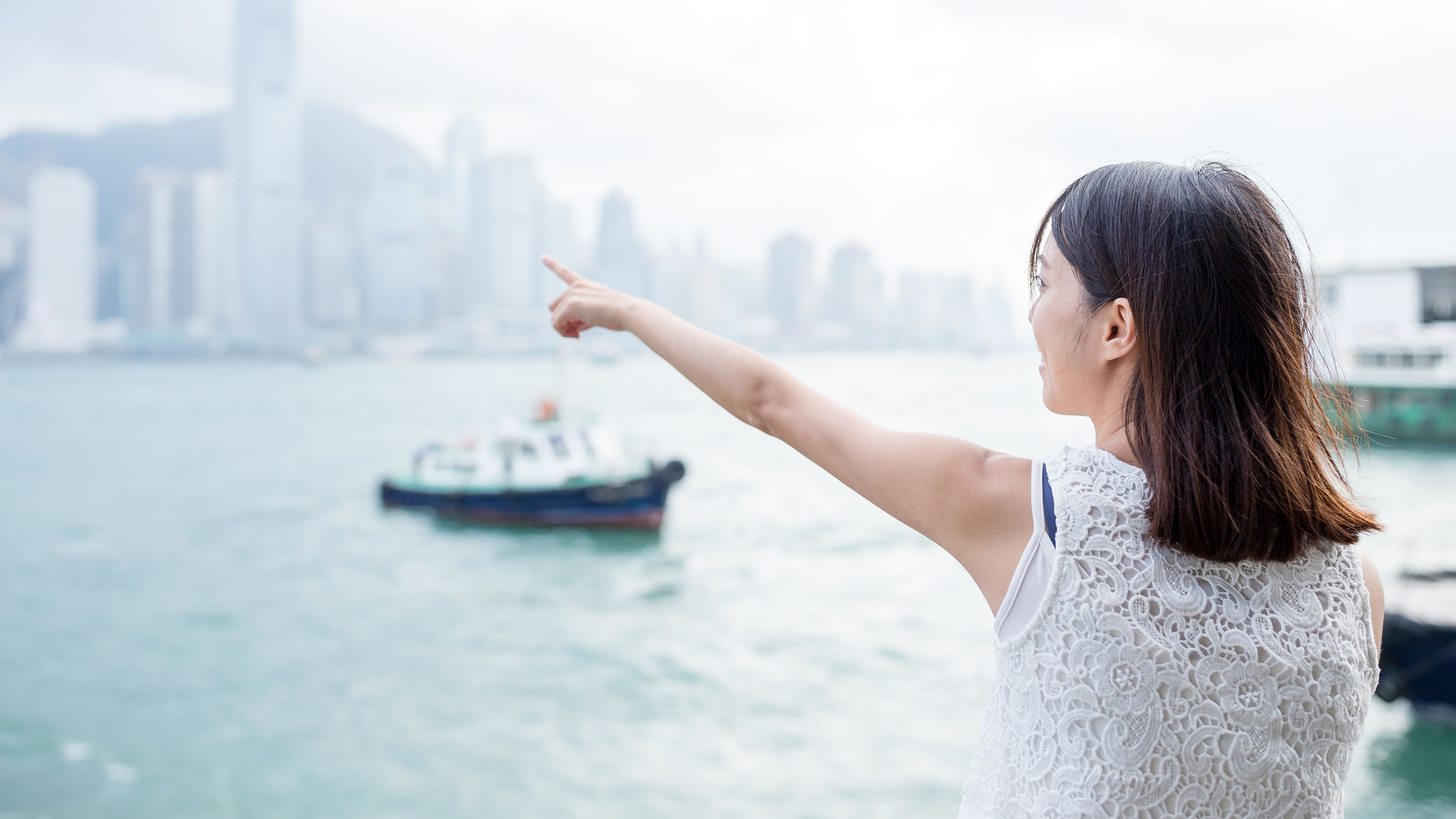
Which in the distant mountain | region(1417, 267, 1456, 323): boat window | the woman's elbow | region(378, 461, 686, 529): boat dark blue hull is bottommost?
region(378, 461, 686, 529): boat dark blue hull

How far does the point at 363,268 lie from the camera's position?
77625 mm

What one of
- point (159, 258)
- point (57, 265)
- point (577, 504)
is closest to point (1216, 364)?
point (577, 504)

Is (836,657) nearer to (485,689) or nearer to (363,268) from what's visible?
(485,689)

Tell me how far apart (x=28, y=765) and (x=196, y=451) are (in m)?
28.8

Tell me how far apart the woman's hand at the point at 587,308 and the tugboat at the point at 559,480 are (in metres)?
13.2

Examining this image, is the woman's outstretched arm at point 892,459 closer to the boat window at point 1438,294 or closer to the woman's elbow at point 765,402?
the woman's elbow at point 765,402

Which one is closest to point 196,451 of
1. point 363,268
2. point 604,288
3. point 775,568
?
point 775,568

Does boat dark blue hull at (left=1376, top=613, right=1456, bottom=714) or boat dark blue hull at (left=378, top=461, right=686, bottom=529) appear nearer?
boat dark blue hull at (left=1376, top=613, right=1456, bottom=714)

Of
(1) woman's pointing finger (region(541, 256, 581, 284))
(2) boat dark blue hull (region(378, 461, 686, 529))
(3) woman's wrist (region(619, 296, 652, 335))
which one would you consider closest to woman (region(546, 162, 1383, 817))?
(3) woman's wrist (region(619, 296, 652, 335))

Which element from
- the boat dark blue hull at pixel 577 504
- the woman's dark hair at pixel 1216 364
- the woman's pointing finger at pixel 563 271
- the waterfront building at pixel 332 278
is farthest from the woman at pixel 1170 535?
the waterfront building at pixel 332 278

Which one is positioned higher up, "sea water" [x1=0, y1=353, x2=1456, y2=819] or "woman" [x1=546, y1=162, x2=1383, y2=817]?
"woman" [x1=546, y1=162, x2=1383, y2=817]

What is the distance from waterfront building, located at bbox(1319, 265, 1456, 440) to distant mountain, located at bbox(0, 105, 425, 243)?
274ft

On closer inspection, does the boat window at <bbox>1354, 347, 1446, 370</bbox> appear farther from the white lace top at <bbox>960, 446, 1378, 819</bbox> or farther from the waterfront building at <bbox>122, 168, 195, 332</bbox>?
the waterfront building at <bbox>122, 168, 195, 332</bbox>

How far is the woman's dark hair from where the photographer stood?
0.58m
